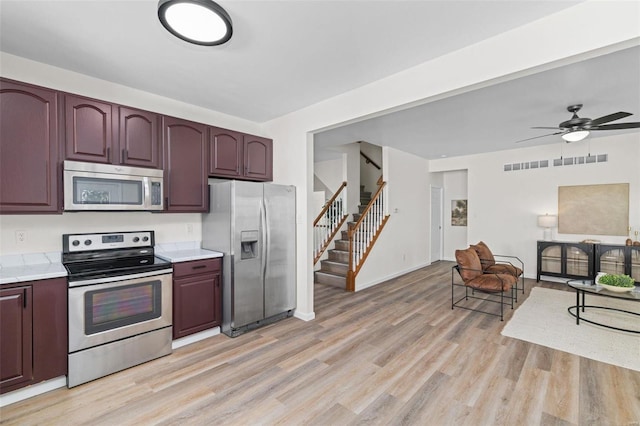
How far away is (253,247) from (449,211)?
6204 millimetres

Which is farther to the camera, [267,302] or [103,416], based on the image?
[267,302]

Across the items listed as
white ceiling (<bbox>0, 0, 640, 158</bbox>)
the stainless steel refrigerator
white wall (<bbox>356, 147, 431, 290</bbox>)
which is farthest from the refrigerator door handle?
white wall (<bbox>356, 147, 431, 290</bbox>)

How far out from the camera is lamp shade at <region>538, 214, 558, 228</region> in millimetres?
5461

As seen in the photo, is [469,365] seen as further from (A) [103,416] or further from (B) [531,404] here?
(A) [103,416]

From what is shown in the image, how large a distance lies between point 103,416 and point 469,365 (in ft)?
9.50

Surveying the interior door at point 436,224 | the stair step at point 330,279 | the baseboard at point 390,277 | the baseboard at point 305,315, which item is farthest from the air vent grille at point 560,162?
the baseboard at point 305,315

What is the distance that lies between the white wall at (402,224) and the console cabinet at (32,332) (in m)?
3.88

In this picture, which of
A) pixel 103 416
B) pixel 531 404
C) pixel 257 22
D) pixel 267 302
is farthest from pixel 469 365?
pixel 257 22

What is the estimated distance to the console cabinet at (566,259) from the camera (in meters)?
5.14

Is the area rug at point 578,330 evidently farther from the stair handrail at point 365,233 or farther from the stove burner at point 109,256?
the stove burner at point 109,256

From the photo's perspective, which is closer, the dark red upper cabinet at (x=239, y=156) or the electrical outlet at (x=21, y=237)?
the electrical outlet at (x=21, y=237)

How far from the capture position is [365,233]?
547cm

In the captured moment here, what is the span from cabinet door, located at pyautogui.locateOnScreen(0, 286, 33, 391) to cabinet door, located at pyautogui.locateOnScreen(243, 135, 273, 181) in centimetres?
232

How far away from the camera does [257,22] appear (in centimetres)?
202
